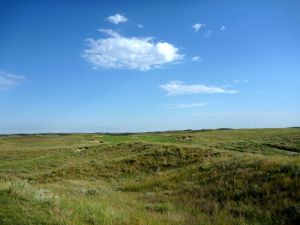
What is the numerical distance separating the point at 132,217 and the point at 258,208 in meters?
3.82

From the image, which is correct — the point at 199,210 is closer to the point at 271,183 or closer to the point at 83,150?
the point at 271,183

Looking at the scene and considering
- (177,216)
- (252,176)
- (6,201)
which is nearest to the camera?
(6,201)

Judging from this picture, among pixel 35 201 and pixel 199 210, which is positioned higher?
pixel 35 201

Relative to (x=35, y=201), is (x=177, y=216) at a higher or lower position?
lower

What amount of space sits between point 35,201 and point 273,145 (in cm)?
2976

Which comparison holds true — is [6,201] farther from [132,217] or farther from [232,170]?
[232,170]

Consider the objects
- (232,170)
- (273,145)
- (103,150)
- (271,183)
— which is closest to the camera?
(271,183)

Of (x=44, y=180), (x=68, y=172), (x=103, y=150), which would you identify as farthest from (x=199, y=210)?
(x=103, y=150)

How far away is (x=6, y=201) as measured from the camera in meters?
9.33

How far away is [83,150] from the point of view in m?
44.2

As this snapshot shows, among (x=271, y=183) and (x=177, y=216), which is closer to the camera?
(x=177, y=216)

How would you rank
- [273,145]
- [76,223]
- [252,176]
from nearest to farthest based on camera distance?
Result: [76,223], [252,176], [273,145]

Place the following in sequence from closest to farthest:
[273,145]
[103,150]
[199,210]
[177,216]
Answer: [177,216] < [199,210] < [273,145] < [103,150]

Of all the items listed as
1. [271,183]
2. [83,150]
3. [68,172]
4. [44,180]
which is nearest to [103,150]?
[83,150]
